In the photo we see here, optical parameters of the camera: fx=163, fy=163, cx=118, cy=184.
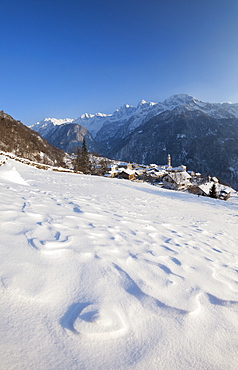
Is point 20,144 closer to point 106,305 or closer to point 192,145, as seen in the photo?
point 106,305

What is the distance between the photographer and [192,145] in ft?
508

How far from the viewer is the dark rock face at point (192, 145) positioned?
12862cm

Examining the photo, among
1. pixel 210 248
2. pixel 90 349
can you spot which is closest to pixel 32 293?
pixel 90 349

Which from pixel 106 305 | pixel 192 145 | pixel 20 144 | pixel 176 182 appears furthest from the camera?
pixel 192 145

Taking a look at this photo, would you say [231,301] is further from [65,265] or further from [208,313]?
[65,265]

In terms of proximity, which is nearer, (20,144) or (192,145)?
(20,144)

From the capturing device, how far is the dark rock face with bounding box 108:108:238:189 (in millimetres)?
128625

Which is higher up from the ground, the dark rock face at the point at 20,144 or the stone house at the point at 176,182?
the dark rock face at the point at 20,144

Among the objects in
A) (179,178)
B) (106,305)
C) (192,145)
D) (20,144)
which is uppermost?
(192,145)

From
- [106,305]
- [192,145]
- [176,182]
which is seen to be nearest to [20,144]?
[176,182]

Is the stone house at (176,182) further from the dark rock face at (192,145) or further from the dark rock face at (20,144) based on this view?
the dark rock face at (192,145)

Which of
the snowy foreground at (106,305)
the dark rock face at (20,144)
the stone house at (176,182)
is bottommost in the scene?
the snowy foreground at (106,305)

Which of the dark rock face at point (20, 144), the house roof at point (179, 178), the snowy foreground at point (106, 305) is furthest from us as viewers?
the dark rock face at point (20, 144)

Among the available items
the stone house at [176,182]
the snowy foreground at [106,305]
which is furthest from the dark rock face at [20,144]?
the snowy foreground at [106,305]
